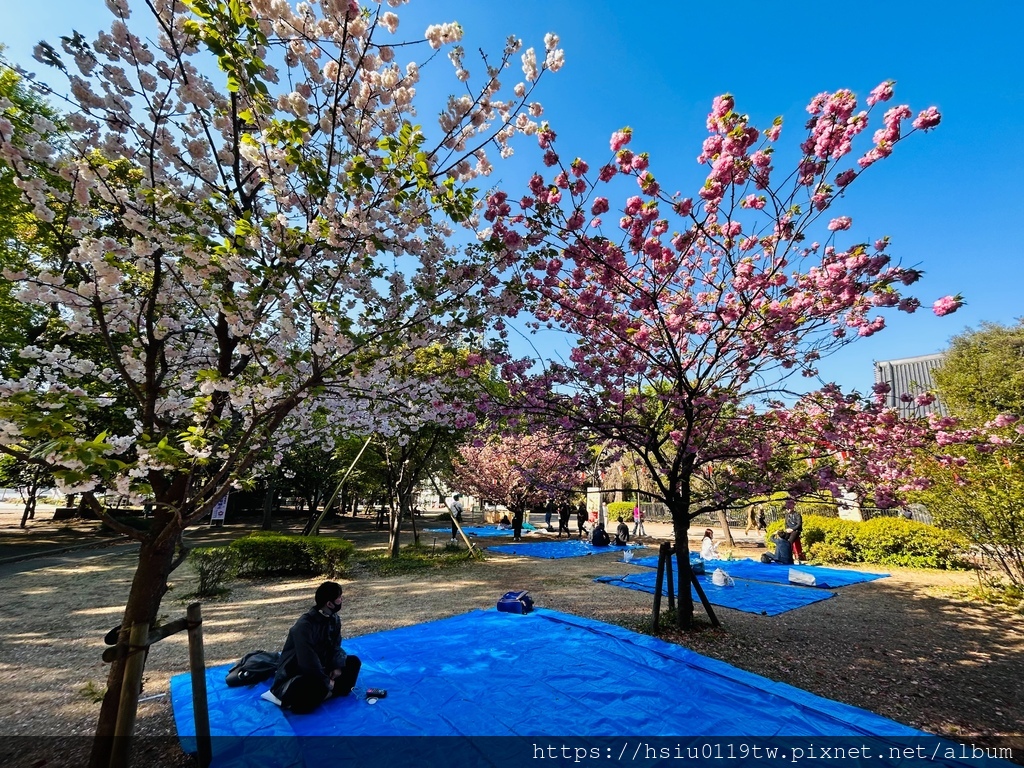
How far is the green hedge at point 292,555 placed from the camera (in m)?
10.5

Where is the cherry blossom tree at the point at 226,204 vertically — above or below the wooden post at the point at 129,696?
above

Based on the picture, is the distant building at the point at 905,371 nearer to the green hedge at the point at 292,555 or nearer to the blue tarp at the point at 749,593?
the blue tarp at the point at 749,593

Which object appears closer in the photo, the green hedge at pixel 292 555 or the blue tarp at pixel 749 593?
the blue tarp at pixel 749 593

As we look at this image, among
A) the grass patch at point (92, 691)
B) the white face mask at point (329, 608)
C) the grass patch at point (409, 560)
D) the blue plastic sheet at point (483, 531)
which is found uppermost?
the white face mask at point (329, 608)

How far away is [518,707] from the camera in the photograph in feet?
13.5

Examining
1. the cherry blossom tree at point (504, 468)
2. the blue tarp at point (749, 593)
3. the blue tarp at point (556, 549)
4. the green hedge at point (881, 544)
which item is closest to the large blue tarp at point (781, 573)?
the blue tarp at point (749, 593)

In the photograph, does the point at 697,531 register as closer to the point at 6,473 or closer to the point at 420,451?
the point at 420,451

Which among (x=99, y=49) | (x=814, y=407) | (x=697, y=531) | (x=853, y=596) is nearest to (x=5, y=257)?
(x=99, y=49)

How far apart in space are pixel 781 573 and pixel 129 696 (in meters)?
12.5

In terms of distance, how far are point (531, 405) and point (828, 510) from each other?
1792 centimetres

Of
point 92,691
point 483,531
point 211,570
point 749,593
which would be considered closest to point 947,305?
point 749,593

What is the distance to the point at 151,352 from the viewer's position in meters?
3.45

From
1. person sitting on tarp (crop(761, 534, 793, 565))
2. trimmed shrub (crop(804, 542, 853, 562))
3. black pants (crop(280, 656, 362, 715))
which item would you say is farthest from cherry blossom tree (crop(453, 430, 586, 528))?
black pants (crop(280, 656, 362, 715))

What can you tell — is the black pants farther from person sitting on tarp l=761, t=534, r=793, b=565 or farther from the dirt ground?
person sitting on tarp l=761, t=534, r=793, b=565
